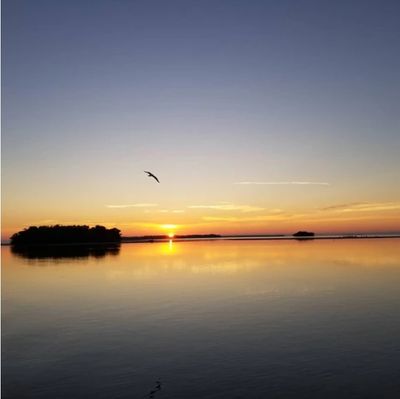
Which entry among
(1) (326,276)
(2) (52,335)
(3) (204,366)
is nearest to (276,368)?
(3) (204,366)

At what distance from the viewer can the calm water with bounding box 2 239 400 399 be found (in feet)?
62.8

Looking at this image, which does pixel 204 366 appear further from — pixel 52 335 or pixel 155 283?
pixel 155 283

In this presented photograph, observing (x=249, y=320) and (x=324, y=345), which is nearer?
(x=324, y=345)

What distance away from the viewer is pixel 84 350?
24.9m

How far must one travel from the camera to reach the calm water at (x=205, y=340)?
19141 mm

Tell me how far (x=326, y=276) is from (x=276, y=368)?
1468 inches

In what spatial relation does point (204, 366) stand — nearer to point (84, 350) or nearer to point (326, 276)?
point (84, 350)

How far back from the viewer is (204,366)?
21.6 metres

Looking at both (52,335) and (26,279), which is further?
(26,279)

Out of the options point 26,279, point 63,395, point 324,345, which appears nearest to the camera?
point 63,395

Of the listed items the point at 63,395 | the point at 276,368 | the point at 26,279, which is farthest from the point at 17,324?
the point at 26,279

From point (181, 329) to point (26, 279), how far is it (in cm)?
3945

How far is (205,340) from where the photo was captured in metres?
26.3

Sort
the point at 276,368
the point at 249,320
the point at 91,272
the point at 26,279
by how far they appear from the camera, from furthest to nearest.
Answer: the point at 91,272 < the point at 26,279 < the point at 249,320 < the point at 276,368
